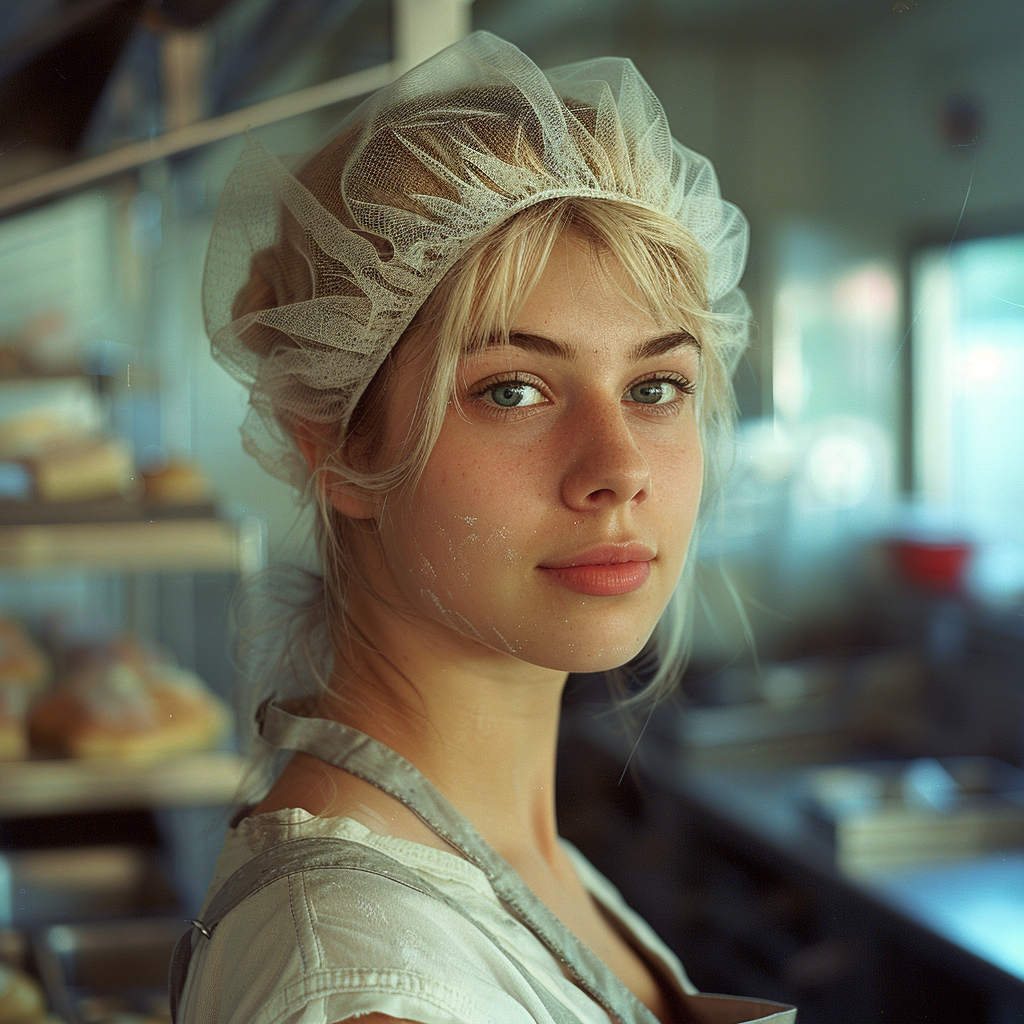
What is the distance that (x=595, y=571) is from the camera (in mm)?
567

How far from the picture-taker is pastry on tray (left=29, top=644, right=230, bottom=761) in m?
1.42

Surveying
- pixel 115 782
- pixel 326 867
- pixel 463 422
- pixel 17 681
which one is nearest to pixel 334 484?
pixel 463 422

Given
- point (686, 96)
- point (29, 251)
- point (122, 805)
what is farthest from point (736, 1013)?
point (29, 251)

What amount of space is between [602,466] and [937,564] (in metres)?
2.75

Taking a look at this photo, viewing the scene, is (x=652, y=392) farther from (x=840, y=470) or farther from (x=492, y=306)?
(x=840, y=470)

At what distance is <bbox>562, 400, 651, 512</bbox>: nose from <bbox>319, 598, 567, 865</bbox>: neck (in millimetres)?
139

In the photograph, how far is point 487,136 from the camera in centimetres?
58

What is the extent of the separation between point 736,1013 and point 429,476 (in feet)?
1.35

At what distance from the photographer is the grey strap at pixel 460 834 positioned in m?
0.61

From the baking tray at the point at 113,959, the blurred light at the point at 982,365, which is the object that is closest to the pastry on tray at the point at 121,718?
the baking tray at the point at 113,959

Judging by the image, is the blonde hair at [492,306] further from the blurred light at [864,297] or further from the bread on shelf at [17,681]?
the blurred light at [864,297]

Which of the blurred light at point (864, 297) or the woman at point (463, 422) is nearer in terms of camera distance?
the woman at point (463, 422)

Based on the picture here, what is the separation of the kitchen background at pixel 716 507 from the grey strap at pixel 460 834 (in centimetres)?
17

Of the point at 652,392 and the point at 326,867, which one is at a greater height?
the point at 652,392
